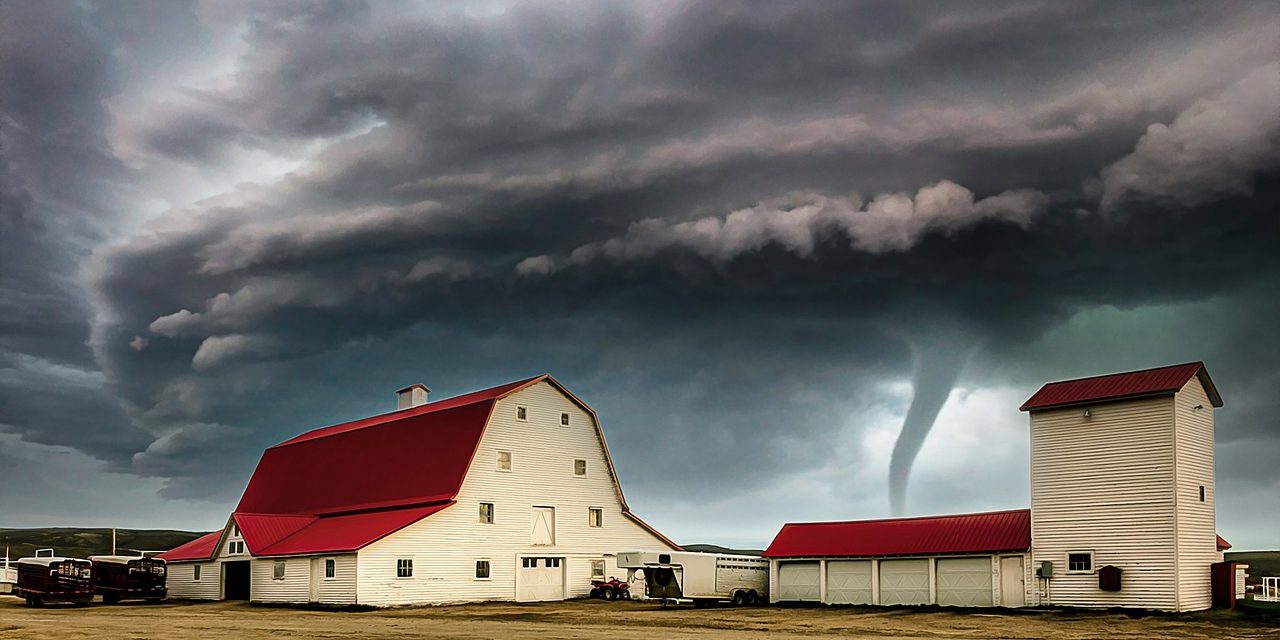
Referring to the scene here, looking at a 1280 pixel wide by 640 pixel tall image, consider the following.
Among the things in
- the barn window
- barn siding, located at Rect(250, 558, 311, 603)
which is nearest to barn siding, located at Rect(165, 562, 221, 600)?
barn siding, located at Rect(250, 558, 311, 603)

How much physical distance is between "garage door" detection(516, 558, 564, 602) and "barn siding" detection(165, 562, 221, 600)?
50.0ft

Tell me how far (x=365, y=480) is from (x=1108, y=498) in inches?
1369

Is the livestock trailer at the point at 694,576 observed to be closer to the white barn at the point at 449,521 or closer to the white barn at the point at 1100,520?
the white barn at the point at 449,521

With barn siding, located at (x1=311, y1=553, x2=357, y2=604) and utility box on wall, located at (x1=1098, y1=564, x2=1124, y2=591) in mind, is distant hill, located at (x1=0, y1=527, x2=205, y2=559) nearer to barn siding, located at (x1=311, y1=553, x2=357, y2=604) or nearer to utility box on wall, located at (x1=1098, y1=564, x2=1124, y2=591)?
barn siding, located at (x1=311, y1=553, x2=357, y2=604)

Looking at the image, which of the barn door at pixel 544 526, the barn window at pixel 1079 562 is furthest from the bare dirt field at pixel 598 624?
the barn door at pixel 544 526

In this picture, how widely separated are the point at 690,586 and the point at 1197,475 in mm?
20395

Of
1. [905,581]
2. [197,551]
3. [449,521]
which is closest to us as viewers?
[905,581]

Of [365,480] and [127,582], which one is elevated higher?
[365,480]

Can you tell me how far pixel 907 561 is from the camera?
47.8 m

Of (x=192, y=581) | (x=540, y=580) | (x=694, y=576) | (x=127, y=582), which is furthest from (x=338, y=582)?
(x=694, y=576)

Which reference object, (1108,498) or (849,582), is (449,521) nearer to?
(849,582)

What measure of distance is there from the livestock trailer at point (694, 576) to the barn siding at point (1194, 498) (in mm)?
18775

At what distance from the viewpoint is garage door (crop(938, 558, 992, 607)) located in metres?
45.2

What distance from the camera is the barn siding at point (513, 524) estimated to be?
48.7 metres
